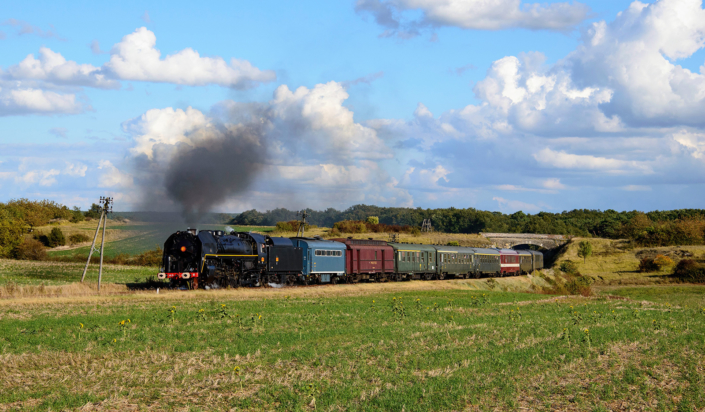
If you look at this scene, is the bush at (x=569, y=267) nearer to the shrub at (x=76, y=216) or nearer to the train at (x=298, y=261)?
the train at (x=298, y=261)

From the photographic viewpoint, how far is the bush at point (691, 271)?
74.2 metres

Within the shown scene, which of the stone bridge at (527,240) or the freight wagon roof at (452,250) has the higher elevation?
the stone bridge at (527,240)

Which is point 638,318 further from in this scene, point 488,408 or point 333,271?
point 333,271

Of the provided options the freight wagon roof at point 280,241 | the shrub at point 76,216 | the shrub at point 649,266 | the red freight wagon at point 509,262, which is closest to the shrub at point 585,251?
the shrub at point 649,266

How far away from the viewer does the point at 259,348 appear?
17.6m

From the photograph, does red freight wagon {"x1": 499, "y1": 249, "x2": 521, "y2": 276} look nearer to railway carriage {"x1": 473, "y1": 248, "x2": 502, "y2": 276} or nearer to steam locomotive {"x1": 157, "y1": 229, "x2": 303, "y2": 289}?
railway carriage {"x1": 473, "y1": 248, "x2": 502, "y2": 276}

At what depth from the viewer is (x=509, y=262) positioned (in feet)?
254

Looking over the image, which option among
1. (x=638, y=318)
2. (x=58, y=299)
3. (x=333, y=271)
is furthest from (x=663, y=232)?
(x=58, y=299)

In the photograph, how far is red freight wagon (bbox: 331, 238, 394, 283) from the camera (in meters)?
52.1

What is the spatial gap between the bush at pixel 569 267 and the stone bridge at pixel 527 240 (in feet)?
95.4

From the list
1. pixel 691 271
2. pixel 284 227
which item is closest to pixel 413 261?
pixel 691 271

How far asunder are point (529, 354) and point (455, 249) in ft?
162

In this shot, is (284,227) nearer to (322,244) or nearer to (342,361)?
(322,244)

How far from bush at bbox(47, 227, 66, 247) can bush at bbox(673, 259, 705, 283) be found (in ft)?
334
